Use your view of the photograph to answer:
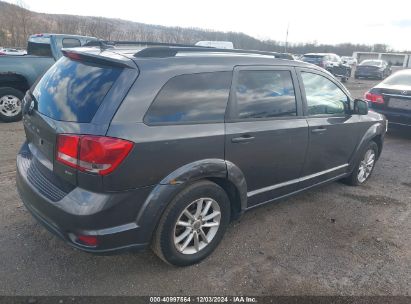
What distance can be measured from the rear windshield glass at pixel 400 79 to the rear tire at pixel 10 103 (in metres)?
8.06

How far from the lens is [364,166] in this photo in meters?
4.98

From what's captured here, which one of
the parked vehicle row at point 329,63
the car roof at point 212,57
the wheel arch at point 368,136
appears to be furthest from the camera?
the parked vehicle row at point 329,63

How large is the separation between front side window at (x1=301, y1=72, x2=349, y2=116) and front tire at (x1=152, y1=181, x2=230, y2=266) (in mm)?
1492

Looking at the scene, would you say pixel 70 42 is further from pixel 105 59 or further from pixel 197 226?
pixel 197 226

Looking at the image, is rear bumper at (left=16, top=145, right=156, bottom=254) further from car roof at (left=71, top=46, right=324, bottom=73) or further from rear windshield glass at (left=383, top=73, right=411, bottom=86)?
rear windshield glass at (left=383, top=73, right=411, bottom=86)

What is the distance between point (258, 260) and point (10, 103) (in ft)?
21.0

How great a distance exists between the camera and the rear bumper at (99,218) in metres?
2.32

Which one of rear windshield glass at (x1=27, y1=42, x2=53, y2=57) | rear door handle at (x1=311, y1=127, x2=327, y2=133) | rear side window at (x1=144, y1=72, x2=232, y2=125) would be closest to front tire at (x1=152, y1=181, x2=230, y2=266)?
rear side window at (x1=144, y1=72, x2=232, y2=125)

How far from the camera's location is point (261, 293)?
8.84 ft

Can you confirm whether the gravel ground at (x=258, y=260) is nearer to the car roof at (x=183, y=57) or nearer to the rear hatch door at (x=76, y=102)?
the rear hatch door at (x=76, y=102)

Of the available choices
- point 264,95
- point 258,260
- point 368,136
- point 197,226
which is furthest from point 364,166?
point 197,226

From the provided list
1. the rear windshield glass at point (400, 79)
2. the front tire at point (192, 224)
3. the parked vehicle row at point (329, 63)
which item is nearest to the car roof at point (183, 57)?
the front tire at point (192, 224)

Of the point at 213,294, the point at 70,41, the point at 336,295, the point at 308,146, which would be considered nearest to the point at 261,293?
the point at 213,294

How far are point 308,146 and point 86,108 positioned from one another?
7.56 ft
